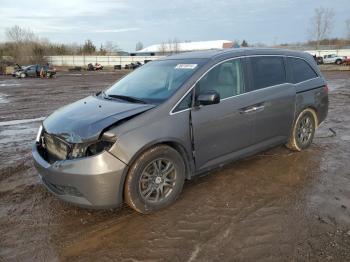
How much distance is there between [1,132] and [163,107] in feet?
20.0

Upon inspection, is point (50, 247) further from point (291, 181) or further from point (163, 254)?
point (291, 181)

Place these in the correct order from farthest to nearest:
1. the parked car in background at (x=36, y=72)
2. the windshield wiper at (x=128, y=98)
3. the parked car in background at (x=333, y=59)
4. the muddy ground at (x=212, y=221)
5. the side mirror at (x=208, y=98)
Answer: the parked car in background at (x=333, y=59), the parked car in background at (x=36, y=72), the windshield wiper at (x=128, y=98), the side mirror at (x=208, y=98), the muddy ground at (x=212, y=221)

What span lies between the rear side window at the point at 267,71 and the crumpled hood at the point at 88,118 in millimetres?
1850

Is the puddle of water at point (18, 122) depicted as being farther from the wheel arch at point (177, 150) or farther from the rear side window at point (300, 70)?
the rear side window at point (300, 70)

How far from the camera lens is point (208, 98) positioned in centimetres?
421

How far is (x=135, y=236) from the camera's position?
11.7 feet

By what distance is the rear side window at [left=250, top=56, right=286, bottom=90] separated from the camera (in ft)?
16.8

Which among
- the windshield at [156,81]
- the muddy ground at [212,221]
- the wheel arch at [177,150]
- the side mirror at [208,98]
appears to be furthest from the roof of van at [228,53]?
the muddy ground at [212,221]

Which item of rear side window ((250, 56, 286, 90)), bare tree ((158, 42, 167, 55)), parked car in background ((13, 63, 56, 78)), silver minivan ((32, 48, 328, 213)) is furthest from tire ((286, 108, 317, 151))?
bare tree ((158, 42, 167, 55))

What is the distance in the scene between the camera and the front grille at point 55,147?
3816 mm

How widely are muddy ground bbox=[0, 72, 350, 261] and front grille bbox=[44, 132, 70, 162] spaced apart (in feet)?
2.20

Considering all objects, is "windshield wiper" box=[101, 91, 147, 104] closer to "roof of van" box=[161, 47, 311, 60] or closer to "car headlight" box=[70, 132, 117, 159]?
"car headlight" box=[70, 132, 117, 159]

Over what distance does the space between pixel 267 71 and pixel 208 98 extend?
1596 mm

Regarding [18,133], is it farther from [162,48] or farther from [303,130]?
[162,48]
